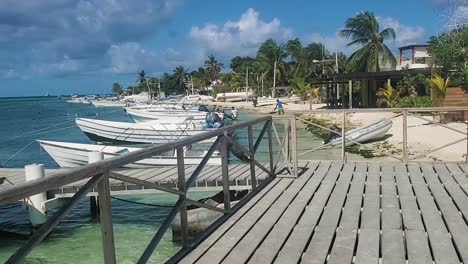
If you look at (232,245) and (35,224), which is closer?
(232,245)

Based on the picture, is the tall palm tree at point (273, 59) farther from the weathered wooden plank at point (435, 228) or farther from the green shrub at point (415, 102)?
the weathered wooden plank at point (435, 228)

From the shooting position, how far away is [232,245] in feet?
13.9

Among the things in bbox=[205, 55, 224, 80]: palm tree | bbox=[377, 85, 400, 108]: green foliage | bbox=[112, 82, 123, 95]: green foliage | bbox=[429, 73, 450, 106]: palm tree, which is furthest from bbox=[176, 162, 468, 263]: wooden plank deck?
bbox=[112, 82, 123, 95]: green foliage

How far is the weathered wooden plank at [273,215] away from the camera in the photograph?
4.02 m

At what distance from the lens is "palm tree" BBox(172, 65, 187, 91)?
132 metres

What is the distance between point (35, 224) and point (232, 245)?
582 cm

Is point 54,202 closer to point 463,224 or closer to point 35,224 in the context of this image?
point 35,224

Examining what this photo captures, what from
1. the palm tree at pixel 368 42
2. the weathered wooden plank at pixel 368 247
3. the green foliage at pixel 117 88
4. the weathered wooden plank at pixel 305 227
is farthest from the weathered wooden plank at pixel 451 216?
the green foliage at pixel 117 88

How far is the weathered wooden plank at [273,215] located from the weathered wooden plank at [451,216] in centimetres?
155

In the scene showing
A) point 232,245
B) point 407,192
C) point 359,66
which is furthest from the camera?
point 359,66

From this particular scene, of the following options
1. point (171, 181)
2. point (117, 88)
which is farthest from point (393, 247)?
point (117, 88)

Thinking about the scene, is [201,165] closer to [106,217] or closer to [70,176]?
[106,217]

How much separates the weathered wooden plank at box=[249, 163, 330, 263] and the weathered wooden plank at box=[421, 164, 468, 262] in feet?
4.84

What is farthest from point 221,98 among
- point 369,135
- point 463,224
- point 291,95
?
point 463,224
